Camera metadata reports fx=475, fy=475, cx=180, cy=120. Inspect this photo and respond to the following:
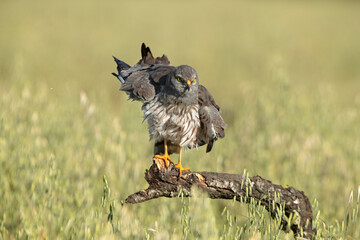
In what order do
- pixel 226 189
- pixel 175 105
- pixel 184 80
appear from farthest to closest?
pixel 175 105
pixel 184 80
pixel 226 189

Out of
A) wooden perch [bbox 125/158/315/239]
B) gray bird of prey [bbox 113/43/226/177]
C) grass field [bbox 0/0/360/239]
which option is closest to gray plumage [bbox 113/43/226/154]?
gray bird of prey [bbox 113/43/226/177]

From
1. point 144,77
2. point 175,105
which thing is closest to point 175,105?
point 175,105

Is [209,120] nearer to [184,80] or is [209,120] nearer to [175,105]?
[175,105]

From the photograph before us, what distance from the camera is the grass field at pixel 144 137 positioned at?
464 centimetres

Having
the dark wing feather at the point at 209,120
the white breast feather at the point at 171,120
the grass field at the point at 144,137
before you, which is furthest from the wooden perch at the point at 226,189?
the dark wing feather at the point at 209,120

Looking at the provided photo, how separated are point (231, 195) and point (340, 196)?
13.3 ft

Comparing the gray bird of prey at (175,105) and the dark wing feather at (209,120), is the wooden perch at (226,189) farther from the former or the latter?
the dark wing feather at (209,120)

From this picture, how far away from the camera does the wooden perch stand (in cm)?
423

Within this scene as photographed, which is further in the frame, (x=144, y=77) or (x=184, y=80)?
(x=144, y=77)

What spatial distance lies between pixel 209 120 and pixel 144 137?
3619 millimetres

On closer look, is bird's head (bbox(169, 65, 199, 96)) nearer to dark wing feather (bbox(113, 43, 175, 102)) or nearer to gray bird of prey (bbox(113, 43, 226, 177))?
gray bird of prey (bbox(113, 43, 226, 177))

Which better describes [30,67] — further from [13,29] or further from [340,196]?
[340,196]

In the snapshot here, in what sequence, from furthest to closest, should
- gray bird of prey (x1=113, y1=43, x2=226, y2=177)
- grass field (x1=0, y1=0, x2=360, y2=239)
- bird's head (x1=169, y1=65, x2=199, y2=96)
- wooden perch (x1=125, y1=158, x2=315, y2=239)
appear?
gray bird of prey (x1=113, y1=43, x2=226, y2=177) < bird's head (x1=169, y1=65, x2=199, y2=96) < grass field (x1=0, y1=0, x2=360, y2=239) < wooden perch (x1=125, y1=158, x2=315, y2=239)

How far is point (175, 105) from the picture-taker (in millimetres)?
5176
